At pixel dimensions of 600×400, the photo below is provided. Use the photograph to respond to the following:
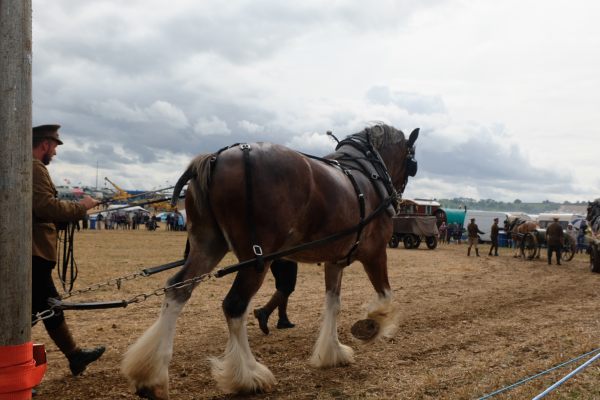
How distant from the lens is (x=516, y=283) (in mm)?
12703

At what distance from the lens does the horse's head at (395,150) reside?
6141 mm

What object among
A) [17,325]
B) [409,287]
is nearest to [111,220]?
[409,287]

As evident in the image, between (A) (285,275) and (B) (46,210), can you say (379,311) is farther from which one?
(B) (46,210)

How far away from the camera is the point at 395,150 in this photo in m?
6.37

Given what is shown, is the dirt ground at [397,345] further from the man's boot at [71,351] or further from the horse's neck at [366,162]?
the horse's neck at [366,162]

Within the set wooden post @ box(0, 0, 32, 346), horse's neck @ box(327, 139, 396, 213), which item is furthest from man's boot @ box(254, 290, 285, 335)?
wooden post @ box(0, 0, 32, 346)

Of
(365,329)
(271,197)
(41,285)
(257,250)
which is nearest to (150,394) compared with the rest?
(41,285)

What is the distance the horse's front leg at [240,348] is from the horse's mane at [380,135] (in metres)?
2.62

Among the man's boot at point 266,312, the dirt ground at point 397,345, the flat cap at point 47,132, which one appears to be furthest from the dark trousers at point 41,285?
the man's boot at point 266,312

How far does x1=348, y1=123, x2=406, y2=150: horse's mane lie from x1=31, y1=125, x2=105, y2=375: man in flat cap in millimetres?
3230

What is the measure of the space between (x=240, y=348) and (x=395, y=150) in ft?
11.1

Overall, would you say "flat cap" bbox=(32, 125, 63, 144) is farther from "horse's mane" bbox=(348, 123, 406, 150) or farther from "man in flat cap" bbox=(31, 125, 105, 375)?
"horse's mane" bbox=(348, 123, 406, 150)

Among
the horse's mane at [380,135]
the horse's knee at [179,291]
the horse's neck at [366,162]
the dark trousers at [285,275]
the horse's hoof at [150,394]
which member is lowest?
the horse's hoof at [150,394]

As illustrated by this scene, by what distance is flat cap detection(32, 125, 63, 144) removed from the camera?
13.5 ft
